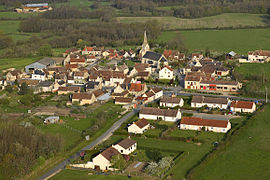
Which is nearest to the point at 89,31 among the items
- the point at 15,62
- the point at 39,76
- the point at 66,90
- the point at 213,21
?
the point at 15,62

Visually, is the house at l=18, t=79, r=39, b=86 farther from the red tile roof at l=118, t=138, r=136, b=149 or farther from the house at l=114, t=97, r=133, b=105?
the red tile roof at l=118, t=138, r=136, b=149

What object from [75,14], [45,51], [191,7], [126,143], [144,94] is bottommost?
[45,51]

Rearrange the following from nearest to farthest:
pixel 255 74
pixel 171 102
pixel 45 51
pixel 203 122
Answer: pixel 203 122 → pixel 171 102 → pixel 255 74 → pixel 45 51

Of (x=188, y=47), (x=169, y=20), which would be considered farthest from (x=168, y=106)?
(x=169, y=20)

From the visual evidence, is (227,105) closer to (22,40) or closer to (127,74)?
(127,74)

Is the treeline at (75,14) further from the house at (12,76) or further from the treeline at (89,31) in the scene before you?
the house at (12,76)

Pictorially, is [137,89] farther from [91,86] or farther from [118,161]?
[118,161]

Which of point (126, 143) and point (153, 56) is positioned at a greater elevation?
point (153, 56)

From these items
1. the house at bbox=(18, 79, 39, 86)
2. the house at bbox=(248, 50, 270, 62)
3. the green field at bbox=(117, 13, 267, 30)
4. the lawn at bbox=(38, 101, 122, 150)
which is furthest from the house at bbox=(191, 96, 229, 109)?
the green field at bbox=(117, 13, 267, 30)
